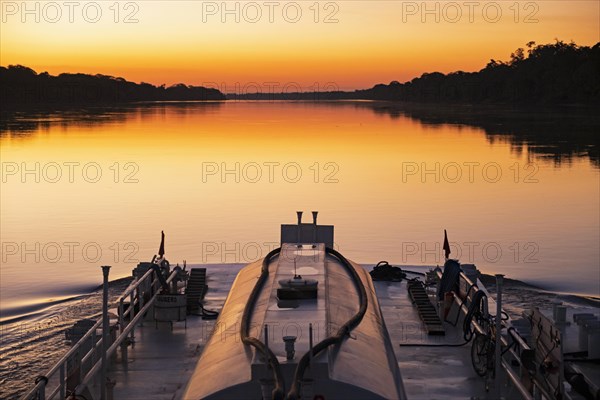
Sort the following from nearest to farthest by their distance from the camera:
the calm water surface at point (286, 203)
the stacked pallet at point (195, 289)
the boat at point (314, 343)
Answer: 1. the boat at point (314, 343)
2. the stacked pallet at point (195, 289)
3. the calm water surface at point (286, 203)

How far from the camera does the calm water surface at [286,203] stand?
1329 inches

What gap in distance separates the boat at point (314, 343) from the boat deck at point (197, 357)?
0.08ft

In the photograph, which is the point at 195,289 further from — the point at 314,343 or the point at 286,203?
the point at 286,203

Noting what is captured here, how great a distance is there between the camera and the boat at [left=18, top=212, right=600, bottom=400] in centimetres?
1029

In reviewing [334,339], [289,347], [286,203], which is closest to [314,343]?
[334,339]

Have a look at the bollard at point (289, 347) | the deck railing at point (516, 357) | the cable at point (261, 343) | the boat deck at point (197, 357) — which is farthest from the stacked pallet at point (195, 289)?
the bollard at point (289, 347)

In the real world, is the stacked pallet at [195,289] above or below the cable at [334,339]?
below

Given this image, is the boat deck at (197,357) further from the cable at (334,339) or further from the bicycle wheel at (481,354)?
the cable at (334,339)

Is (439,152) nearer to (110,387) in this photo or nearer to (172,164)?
(172,164)

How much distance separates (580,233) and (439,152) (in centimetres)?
3918

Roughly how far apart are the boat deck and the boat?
0.03 metres

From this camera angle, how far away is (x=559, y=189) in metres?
53.2

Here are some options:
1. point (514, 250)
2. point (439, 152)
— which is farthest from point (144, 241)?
point (439, 152)

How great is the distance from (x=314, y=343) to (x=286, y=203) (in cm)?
3646
